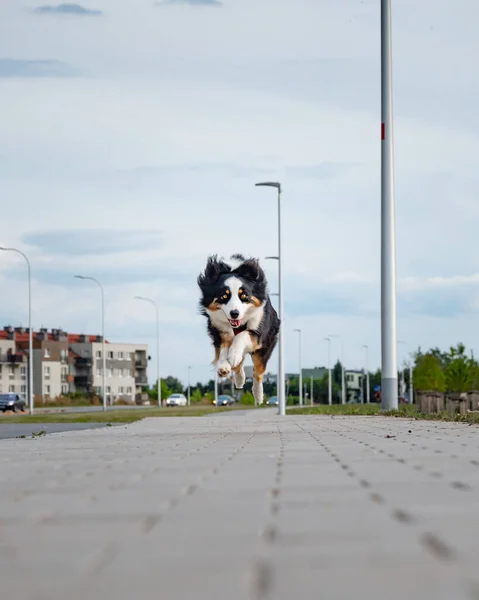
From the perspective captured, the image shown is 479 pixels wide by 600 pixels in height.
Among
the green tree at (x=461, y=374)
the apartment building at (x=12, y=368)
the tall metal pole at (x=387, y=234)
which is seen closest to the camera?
the tall metal pole at (x=387, y=234)

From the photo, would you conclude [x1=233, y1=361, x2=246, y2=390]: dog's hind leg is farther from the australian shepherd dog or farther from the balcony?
the balcony

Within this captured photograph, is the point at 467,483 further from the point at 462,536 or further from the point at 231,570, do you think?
the point at 231,570

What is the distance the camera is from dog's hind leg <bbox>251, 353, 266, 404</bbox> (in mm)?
22000

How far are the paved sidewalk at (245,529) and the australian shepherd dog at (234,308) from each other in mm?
10720

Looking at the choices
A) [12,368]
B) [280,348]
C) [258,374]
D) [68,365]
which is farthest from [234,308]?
[68,365]

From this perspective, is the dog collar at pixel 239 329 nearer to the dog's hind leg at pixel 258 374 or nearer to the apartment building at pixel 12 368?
the dog's hind leg at pixel 258 374

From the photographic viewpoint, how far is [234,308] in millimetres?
19719

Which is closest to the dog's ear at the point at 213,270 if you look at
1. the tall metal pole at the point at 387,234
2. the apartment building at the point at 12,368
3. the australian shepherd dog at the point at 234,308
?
the australian shepherd dog at the point at 234,308

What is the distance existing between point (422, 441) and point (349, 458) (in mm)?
2791

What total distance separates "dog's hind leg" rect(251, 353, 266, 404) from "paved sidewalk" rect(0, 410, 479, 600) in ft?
42.0

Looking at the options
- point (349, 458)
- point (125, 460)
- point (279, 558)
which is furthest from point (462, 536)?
point (125, 460)

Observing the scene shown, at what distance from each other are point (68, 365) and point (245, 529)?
526ft

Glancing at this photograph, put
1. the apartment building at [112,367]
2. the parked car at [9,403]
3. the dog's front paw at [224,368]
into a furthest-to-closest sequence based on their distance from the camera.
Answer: the apartment building at [112,367]
the parked car at [9,403]
the dog's front paw at [224,368]

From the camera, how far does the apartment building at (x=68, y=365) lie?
493 feet
